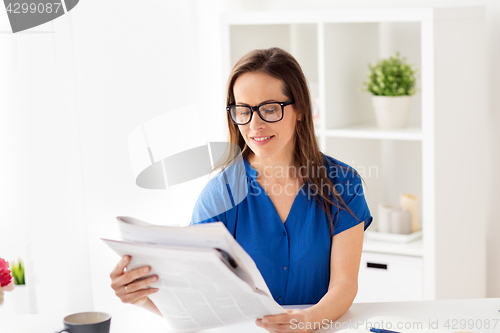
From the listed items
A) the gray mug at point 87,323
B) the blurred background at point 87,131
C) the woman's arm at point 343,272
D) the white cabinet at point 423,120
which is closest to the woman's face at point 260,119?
the woman's arm at point 343,272

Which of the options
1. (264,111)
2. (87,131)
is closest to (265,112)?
(264,111)

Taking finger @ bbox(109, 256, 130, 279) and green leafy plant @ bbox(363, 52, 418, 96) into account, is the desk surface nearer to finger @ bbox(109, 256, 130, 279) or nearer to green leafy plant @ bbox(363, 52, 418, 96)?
finger @ bbox(109, 256, 130, 279)

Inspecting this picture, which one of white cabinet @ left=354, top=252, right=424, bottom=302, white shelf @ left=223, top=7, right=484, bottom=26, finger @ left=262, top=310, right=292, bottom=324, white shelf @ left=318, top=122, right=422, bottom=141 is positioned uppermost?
white shelf @ left=223, top=7, right=484, bottom=26

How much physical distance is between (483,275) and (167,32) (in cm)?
176

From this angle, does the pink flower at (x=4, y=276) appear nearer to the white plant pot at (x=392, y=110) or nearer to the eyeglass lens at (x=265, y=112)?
the eyeglass lens at (x=265, y=112)

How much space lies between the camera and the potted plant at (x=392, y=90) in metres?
2.40

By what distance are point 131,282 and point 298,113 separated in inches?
25.2

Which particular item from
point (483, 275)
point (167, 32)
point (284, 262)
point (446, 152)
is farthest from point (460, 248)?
point (167, 32)

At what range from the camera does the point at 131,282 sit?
1069mm

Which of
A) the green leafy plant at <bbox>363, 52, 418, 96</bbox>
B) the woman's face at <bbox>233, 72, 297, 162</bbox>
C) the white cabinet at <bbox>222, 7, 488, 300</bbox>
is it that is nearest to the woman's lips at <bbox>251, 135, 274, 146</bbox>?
the woman's face at <bbox>233, 72, 297, 162</bbox>

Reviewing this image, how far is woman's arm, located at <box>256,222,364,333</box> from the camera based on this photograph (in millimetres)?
1112

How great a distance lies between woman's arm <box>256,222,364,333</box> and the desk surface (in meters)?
0.03

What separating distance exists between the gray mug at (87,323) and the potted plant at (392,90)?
172 centimetres

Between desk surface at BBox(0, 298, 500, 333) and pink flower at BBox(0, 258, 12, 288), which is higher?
pink flower at BBox(0, 258, 12, 288)
